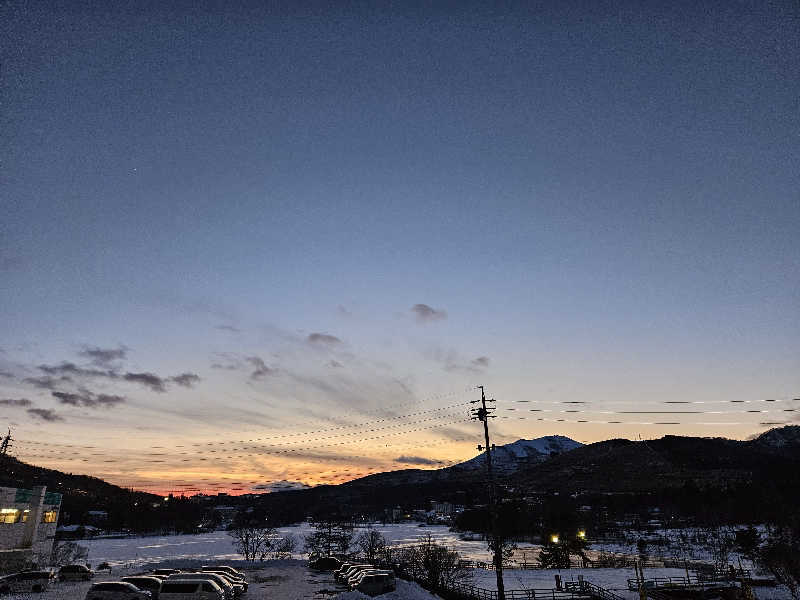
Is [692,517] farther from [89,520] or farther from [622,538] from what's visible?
[89,520]

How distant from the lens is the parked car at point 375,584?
108 ft

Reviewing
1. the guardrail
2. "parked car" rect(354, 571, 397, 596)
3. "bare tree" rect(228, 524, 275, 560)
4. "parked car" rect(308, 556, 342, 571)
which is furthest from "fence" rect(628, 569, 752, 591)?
"bare tree" rect(228, 524, 275, 560)

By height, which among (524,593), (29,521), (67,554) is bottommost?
(524,593)

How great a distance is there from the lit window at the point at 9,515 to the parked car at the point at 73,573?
75.3 ft

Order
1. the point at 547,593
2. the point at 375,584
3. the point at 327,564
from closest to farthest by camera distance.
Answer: the point at 375,584, the point at 547,593, the point at 327,564

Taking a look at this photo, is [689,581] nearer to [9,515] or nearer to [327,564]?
[327,564]

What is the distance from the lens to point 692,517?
157875mm

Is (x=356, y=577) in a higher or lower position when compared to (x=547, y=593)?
higher

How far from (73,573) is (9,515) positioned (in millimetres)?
24739

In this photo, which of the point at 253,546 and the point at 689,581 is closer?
the point at 689,581

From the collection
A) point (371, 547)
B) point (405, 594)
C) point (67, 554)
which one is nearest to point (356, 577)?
point (405, 594)

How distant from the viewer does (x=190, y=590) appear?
90.0 feet

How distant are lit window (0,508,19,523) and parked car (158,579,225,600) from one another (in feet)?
144

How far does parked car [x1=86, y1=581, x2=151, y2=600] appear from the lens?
89.0 ft
